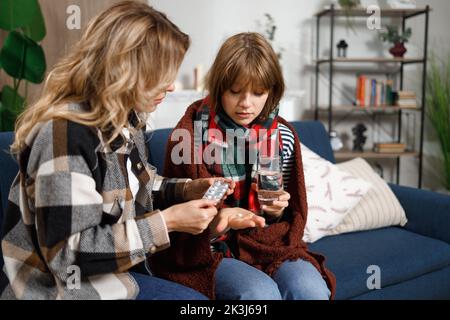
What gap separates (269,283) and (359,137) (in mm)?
2816

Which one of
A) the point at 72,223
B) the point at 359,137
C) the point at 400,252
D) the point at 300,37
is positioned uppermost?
the point at 300,37

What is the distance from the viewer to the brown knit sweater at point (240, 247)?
125cm

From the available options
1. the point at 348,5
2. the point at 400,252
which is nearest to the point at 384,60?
the point at 348,5

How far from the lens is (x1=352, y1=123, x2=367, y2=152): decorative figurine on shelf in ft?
12.6

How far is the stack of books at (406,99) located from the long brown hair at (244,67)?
2.51m

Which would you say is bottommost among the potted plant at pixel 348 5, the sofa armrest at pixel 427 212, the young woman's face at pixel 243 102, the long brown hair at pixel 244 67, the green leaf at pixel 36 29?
the sofa armrest at pixel 427 212

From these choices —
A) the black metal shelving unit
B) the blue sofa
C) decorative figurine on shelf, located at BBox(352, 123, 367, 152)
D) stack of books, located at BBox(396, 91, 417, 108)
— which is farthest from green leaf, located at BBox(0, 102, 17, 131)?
stack of books, located at BBox(396, 91, 417, 108)

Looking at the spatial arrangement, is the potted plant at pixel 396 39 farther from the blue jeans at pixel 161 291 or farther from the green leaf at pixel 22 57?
the blue jeans at pixel 161 291

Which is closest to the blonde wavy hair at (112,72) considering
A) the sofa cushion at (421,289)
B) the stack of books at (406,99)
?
the sofa cushion at (421,289)

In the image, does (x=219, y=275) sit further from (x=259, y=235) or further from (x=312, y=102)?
(x=312, y=102)

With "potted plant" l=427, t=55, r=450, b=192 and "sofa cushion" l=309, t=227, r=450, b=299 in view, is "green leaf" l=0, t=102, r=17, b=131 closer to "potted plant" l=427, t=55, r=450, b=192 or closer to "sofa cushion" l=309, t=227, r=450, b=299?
"sofa cushion" l=309, t=227, r=450, b=299

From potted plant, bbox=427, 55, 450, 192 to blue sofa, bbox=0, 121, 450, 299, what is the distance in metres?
1.74

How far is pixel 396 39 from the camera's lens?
3727mm

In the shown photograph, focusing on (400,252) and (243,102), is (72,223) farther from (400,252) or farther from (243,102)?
(400,252)
